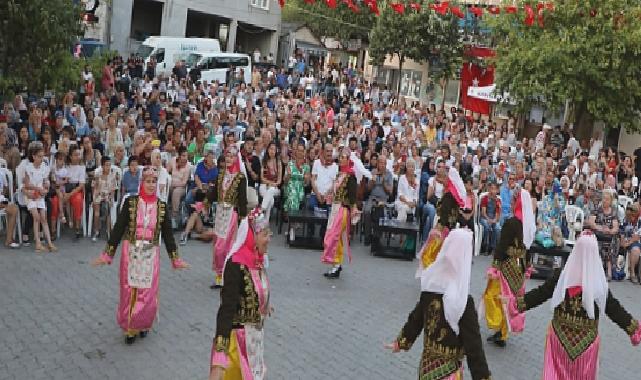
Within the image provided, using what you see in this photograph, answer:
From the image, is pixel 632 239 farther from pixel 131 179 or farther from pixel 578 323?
pixel 131 179

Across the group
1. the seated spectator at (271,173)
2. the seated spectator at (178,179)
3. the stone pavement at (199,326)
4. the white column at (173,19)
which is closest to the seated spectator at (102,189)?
the stone pavement at (199,326)

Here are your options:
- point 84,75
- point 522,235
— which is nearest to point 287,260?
point 522,235

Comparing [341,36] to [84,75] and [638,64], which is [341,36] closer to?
[638,64]

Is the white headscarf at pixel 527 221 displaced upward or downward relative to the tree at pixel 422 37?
downward

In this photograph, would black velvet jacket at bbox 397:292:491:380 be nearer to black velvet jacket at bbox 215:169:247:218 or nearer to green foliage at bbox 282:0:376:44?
black velvet jacket at bbox 215:169:247:218

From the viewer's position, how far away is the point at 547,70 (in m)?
23.5

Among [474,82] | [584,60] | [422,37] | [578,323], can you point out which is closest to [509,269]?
[578,323]

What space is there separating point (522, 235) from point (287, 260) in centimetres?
456

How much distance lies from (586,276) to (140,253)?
13.9 ft

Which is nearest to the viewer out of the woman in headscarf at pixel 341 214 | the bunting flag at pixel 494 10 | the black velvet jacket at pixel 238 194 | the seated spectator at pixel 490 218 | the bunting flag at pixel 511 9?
the black velvet jacket at pixel 238 194

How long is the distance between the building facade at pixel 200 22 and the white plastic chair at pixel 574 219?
26.2 meters

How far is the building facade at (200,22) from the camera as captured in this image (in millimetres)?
36781

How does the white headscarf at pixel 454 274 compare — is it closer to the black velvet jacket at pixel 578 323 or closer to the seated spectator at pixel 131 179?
the black velvet jacket at pixel 578 323

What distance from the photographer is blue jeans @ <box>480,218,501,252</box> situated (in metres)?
14.1
